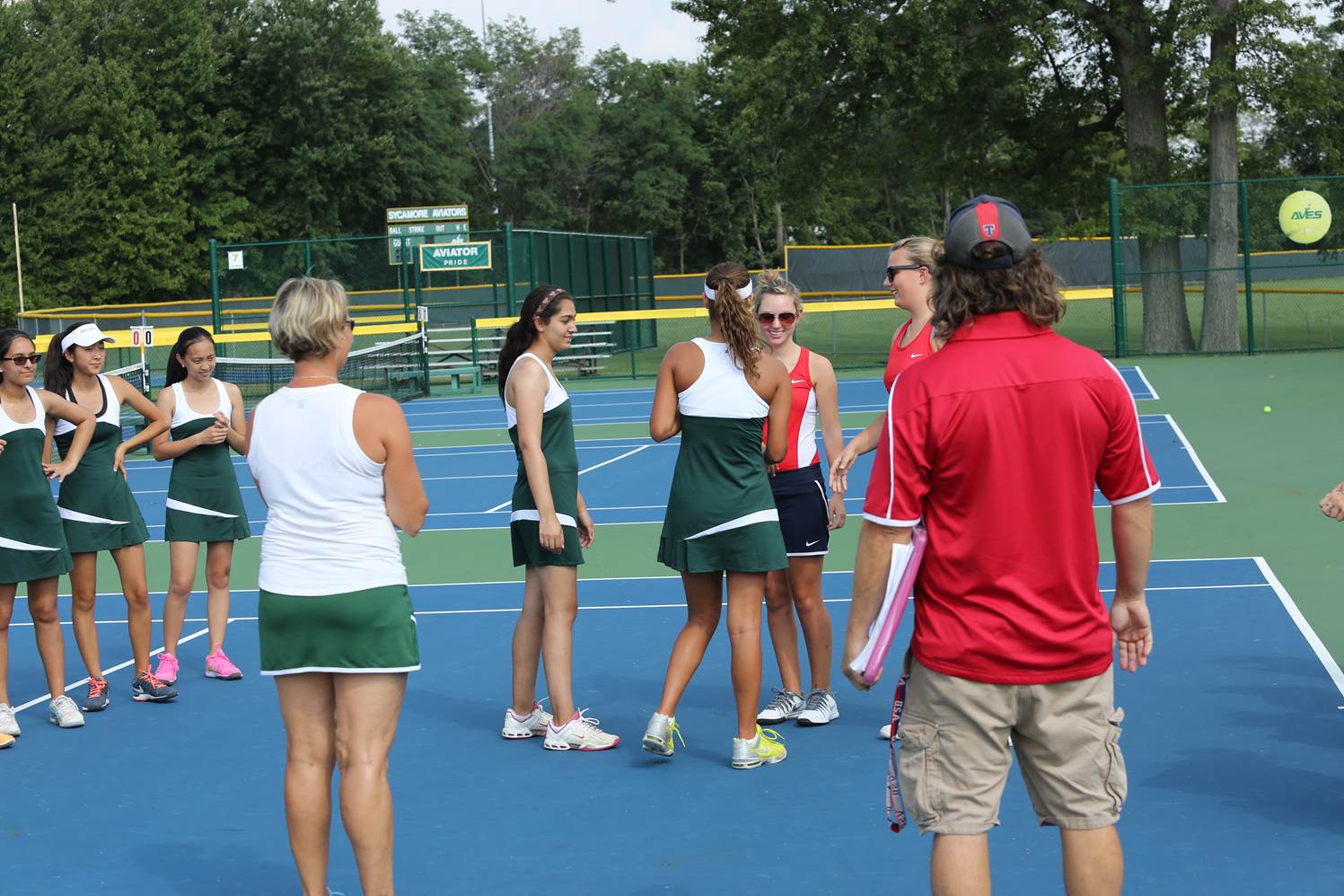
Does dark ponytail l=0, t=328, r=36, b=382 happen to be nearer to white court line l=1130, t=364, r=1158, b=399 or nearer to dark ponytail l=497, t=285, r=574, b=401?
dark ponytail l=497, t=285, r=574, b=401

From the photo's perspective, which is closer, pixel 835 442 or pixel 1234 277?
pixel 835 442

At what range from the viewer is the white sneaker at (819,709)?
6.51 meters

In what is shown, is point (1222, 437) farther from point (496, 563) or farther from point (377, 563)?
point (377, 563)

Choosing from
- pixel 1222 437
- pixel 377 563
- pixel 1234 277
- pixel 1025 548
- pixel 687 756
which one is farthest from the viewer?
pixel 1234 277

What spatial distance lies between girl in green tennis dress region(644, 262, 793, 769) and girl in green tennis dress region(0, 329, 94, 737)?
286 cm

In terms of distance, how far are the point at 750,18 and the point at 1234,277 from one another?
9916mm

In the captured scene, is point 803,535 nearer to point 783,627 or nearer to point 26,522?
point 783,627

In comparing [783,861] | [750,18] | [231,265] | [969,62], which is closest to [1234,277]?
[969,62]

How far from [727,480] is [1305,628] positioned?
362 cm

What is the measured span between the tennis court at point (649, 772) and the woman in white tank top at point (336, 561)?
2.51ft

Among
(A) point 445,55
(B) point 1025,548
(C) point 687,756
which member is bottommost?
(C) point 687,756

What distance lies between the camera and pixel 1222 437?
16062 mm

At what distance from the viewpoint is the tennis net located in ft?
84.1

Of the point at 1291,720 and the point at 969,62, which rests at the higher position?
the point at 969,62
